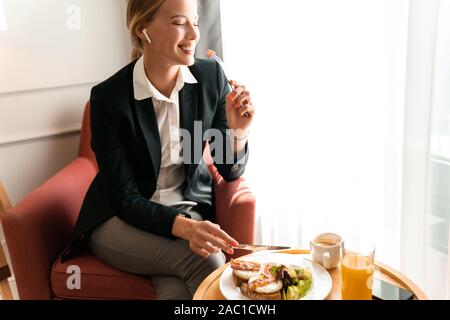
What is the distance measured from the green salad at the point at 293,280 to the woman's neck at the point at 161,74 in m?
0.69

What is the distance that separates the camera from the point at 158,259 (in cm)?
134

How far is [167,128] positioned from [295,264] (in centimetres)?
61

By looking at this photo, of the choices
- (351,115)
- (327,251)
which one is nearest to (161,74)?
→ (351,115)

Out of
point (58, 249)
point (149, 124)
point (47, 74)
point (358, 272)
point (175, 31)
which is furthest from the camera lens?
point (47, 74)

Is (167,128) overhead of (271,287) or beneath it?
overhead

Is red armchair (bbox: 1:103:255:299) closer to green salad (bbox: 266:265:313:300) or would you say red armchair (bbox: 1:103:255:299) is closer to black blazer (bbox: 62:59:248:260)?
black blazer (bbox: 62:59:248:260)

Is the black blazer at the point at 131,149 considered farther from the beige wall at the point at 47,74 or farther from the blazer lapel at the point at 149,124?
the beige wall at the point at 47,74

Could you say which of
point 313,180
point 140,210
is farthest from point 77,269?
point 313,180

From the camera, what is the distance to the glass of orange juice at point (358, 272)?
970 millimetres

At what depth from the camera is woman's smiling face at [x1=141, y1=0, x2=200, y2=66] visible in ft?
4.31

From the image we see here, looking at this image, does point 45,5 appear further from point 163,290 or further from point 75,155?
point 163,290

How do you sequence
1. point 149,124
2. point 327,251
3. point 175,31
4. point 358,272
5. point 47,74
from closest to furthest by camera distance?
1. point 358,272
2. point 327,251
3. point 175,31
4. point 149,124
5. point 47,74

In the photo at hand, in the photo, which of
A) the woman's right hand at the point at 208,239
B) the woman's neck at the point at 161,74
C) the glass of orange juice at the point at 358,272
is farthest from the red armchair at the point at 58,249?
the glass of orange juice at the point at 358,272

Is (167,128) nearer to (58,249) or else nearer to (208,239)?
(208,239)
